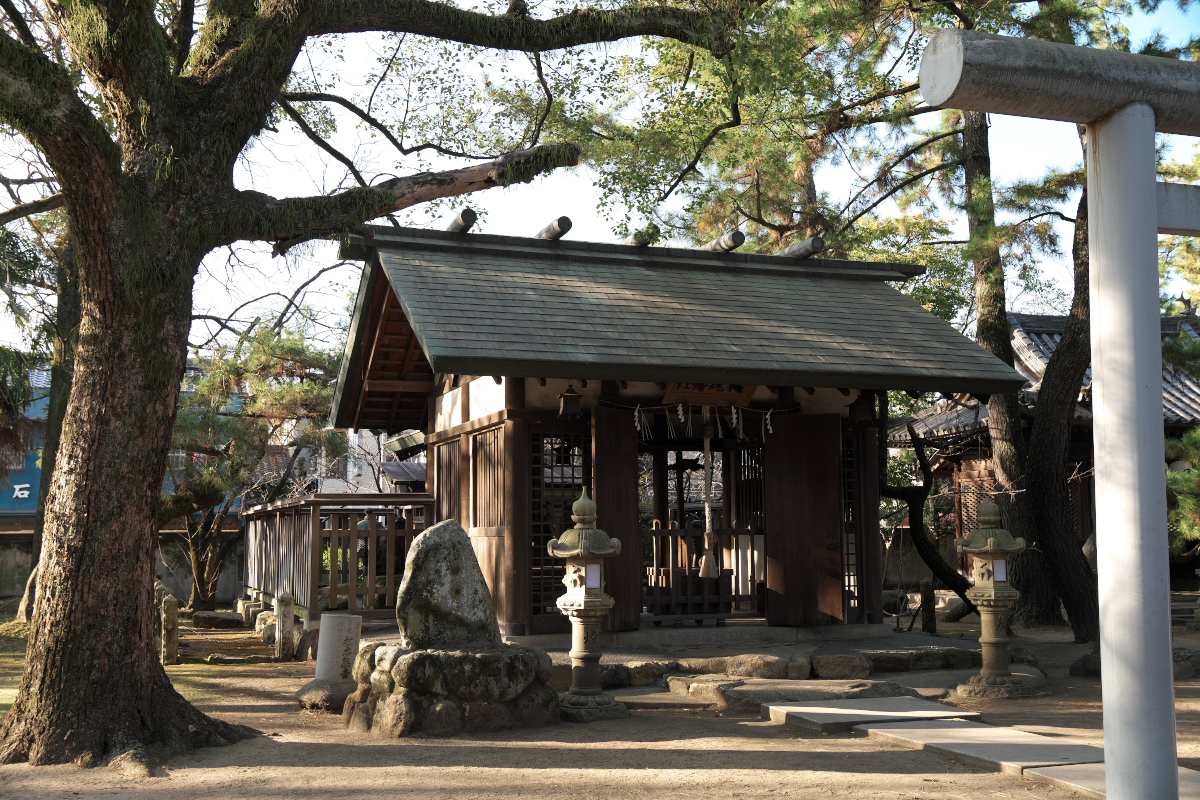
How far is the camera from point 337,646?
9844 mm

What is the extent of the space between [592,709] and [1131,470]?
502 cm

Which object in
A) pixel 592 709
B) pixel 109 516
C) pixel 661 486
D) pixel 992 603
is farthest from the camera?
pixel 661 486

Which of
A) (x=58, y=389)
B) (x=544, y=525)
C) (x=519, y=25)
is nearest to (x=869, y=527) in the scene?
(x=544, y=525)

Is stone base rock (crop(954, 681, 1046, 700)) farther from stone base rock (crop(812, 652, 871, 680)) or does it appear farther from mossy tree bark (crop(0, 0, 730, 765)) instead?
mossy tree bark (crop(0, 0, 730, 765))

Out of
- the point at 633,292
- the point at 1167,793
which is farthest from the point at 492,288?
the point at 1167,793

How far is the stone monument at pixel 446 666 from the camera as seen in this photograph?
762 centimetres

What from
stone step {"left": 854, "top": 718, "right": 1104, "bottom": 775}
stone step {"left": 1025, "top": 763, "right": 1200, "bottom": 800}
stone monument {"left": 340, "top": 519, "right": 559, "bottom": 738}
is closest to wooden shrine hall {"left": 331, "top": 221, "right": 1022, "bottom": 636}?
stone monument {"left": 340, "top": 519, "right": 559, "bottom": 738}

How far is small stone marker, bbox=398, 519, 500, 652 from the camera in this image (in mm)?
7992

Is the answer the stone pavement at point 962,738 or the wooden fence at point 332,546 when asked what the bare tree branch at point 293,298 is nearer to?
the wooden fence at point 332,546

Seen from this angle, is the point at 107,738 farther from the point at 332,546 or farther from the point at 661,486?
the point at 661,486

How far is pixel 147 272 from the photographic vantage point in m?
7.11

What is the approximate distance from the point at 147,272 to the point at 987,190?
10.0 m

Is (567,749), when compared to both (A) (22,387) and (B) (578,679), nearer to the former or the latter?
(B) (578,679)

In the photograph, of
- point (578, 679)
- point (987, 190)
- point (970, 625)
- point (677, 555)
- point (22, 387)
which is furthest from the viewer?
point (970, 625)
